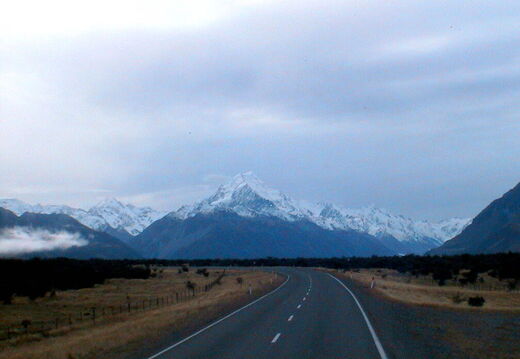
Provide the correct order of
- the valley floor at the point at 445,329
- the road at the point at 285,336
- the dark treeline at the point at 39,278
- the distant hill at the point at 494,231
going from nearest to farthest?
the road at the point at 285,336, the valley floor at the point at 445,329, the dark treeline at the point at 39,278, the distant hill at the point at 494,231

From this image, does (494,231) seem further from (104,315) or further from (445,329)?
(445,329)

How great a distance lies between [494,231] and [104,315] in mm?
137893

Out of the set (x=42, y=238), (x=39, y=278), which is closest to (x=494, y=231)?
(x=42, y=238)

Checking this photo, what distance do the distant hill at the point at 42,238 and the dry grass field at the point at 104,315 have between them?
2515 inches

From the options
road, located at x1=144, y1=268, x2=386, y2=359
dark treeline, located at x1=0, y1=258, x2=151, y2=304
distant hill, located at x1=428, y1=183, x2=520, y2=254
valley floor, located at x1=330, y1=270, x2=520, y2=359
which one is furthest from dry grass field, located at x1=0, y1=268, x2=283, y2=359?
distant hill, located at x1=428, y1=183, x2=520, y2=254

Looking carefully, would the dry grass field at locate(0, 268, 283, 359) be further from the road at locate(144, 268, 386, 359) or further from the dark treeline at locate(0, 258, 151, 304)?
the road at locate(144, 268, 386, 359)

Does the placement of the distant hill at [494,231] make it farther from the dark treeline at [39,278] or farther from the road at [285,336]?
the road at [285,336]

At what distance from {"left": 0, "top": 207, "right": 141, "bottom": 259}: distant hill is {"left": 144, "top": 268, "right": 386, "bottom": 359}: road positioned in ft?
334

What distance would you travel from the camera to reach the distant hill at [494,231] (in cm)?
14288

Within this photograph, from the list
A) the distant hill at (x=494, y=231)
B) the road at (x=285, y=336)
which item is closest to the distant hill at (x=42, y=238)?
the distant hill at (x=494, y=231)

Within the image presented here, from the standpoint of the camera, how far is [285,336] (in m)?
21.3

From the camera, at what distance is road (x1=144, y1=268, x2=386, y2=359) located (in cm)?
1760

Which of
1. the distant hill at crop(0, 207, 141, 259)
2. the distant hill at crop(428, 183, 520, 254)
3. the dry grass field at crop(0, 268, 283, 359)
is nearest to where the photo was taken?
the dry grass field at crop(0, 268, 283, 359)

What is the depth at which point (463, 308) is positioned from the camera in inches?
1313
